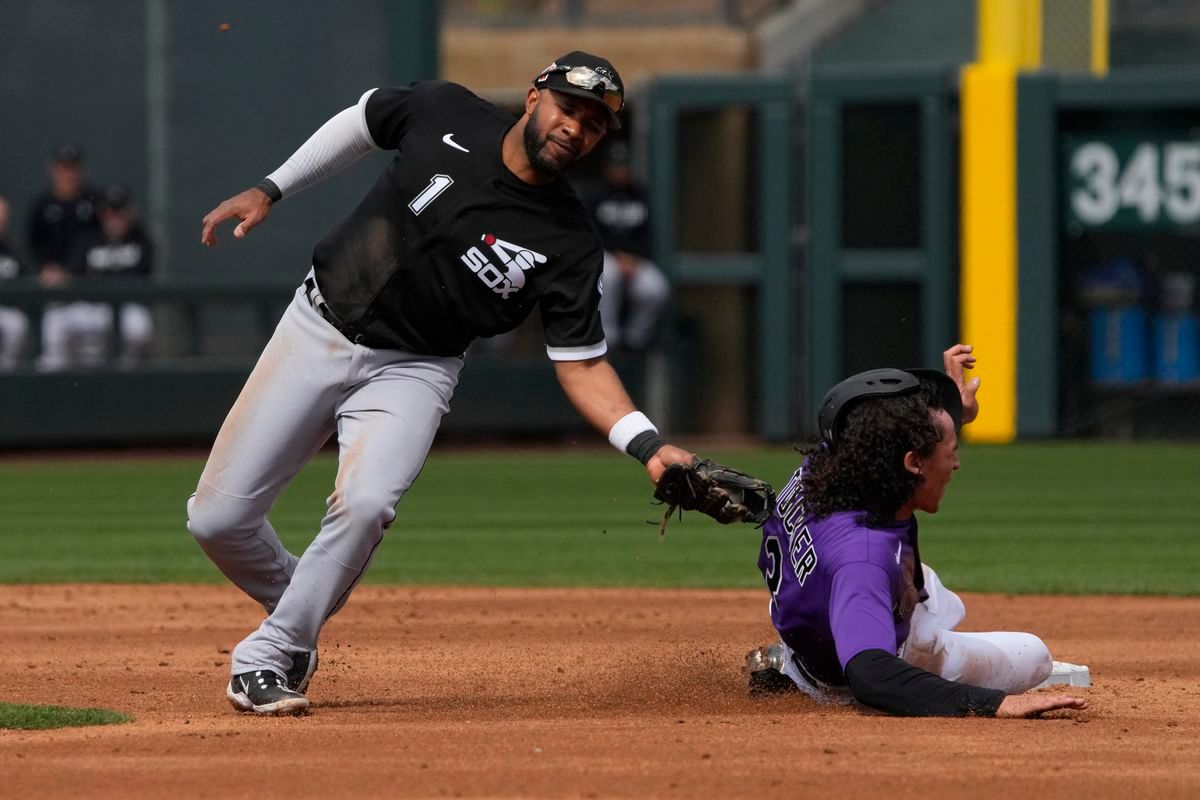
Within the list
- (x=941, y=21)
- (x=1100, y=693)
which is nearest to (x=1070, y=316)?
(x=941, y=21)

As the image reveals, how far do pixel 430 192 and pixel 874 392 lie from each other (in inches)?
51.9

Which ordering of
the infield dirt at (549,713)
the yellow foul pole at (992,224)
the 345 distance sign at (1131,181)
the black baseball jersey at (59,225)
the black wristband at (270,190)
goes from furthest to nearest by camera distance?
the yellow foul pole at (992,224) < the 345 distance sign at (1131,181) < the black baseball jersey at (59,225) < the black wristband at (270,190) < the infield dirt at (549,713)

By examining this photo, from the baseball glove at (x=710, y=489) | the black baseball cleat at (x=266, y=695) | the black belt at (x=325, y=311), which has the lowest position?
the black baseball cleat at (x=266, y=695)

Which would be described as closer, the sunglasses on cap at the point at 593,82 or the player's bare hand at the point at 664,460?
the player's bare hand at the point at 664,460

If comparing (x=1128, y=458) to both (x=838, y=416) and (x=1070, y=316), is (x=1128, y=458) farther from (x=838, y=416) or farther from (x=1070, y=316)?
(x=838, y=416)

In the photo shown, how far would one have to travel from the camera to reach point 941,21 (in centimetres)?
1975

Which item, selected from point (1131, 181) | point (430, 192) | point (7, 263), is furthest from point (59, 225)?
point (430, 192)

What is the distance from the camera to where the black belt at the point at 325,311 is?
5465mm

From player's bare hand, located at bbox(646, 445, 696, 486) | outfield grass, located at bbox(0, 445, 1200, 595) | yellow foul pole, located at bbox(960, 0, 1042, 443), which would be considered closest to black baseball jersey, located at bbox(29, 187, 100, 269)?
outfield grass, located at bbox(0, 445, 1200, 595)

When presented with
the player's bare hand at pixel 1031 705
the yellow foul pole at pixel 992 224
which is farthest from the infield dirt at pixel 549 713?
the yellow foul pole at pixel 992 224

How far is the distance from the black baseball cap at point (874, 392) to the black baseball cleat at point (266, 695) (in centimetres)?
157

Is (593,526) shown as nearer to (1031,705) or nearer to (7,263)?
(1031,705)

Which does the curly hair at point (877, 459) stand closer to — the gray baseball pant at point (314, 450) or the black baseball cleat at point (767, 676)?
the black baseball cleat at point (767, 676)

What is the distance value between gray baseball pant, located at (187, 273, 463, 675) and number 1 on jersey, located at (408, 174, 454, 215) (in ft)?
1.30
